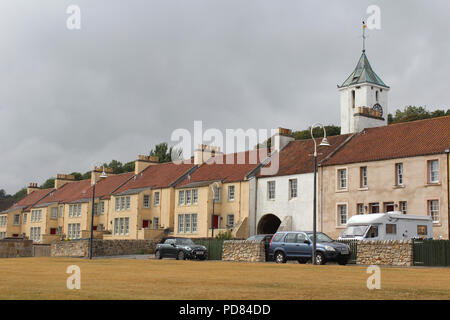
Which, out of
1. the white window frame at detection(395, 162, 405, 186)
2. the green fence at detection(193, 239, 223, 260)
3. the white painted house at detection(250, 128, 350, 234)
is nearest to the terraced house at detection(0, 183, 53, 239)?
the white painted house at detection(250, 128, 350, 234)

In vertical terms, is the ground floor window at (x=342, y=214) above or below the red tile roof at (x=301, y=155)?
below

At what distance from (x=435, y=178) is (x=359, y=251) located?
1212cm

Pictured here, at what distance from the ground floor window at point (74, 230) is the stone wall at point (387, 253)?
51917mm

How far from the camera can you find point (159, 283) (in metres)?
17.0

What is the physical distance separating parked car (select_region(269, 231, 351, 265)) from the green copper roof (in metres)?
55.6

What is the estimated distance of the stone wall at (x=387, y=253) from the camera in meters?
30.1

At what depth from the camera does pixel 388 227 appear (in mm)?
34750

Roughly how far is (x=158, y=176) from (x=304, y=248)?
124 ft

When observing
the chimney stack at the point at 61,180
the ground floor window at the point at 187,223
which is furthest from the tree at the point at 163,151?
the ground floor window at the point at 187,223

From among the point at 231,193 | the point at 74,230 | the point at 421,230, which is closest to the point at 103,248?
the point at 231,193

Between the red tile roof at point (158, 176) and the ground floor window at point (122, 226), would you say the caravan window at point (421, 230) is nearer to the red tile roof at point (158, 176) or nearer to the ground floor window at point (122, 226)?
the red tile roof at point (158, 176)

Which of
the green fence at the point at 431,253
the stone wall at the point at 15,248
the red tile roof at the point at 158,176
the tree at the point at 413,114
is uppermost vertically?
the tree at the point at 413,114
